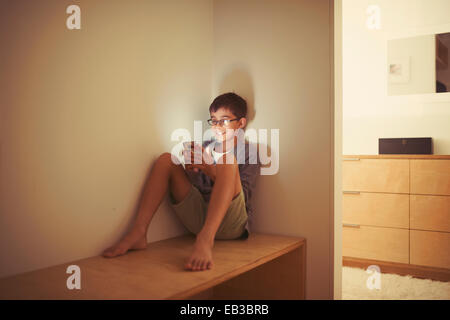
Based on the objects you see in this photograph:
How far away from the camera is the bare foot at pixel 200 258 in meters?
1.09

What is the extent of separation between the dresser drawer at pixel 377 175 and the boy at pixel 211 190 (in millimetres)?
1066

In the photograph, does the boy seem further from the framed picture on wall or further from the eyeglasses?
the framed picture on wall

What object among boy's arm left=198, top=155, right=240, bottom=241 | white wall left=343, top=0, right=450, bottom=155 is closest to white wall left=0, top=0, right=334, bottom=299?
boy's arm left=198, top=155, right=240, bottom=241

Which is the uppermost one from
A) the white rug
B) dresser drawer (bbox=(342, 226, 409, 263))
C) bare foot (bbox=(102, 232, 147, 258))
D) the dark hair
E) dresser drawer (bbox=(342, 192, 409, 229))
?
the dark hair

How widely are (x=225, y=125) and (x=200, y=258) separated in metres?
0.74

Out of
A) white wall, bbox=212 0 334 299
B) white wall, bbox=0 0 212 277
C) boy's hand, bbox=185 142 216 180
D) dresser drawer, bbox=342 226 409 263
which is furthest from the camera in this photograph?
dresser drawer, bbox=342 226 409 263

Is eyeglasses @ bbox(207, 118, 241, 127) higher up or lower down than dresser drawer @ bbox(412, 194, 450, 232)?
higher up

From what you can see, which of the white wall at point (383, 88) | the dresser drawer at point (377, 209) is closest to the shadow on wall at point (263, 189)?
the dresser drawer at point (377, 209)

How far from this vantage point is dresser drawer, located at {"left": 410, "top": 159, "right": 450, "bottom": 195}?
2.18 m

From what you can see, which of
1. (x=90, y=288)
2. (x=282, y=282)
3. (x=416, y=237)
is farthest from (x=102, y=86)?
(x=416, y=237)

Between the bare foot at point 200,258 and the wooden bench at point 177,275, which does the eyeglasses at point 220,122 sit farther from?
the bare foot at point 200,258

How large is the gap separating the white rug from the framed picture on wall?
146 cm

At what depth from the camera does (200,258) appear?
1120 millimetres
